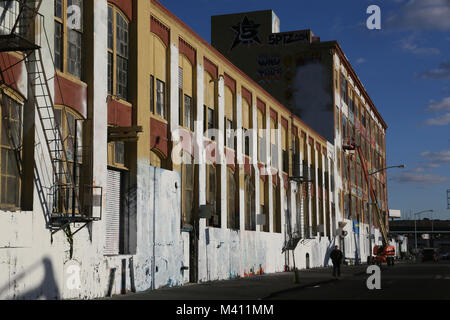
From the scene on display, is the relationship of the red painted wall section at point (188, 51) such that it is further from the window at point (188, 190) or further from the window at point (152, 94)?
the window at point (188, 190)

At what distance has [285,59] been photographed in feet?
205

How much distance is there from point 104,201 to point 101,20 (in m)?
5.74

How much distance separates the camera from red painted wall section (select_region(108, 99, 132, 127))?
21.6 m

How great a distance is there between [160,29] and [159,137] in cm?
439

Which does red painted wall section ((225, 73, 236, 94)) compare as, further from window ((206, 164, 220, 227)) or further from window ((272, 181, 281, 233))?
window ((272, 181, 281, 233))

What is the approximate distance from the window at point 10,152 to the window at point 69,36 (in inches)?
103

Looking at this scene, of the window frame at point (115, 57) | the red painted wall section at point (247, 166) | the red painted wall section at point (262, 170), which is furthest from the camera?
the red painted wall section at point (262, 170)

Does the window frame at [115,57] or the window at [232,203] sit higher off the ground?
the window frame at [115,57]

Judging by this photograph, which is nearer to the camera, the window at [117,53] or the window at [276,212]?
the window at [117,53]

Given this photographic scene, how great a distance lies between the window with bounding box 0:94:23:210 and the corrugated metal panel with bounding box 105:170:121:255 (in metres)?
4.89

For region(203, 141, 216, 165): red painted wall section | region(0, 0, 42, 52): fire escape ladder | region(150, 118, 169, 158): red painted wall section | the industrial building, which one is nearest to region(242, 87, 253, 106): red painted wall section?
the industrial building

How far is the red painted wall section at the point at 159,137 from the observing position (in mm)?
25078

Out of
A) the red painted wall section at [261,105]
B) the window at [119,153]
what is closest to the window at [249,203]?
the red painted wall section at [261,105]

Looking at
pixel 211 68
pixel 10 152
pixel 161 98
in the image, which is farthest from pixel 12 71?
pixel 211 68
